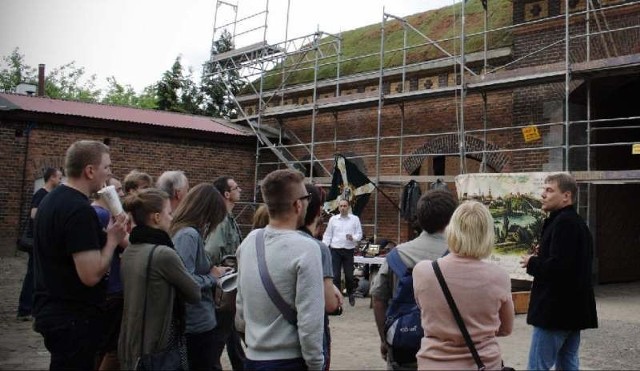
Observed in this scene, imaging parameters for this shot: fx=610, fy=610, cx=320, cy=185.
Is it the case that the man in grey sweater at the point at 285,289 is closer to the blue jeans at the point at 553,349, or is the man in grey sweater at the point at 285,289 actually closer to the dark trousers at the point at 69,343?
the dark trousers at the point at 69,343

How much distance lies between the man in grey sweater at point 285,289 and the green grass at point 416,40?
1124cm

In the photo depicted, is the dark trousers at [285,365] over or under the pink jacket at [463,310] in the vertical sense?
under

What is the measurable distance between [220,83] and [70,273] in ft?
58.2

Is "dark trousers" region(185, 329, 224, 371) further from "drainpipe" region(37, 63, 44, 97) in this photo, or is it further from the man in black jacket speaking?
"drainpipe" region(37, 63, 44, 97)

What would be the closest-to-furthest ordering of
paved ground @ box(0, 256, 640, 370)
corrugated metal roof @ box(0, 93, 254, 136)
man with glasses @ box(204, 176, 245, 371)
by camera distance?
man with glasses @ box(204, 176, 245, 371) → paved ground @ box(0, 256, 640, 370) → corrugated metal roof @ box(0, 93, 254, 136)

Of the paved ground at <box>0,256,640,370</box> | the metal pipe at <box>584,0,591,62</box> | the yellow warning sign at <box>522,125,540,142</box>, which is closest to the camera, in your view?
the paved ground at <box>0,256,640,370</box>

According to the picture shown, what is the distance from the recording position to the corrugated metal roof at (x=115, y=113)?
15094 millimetres

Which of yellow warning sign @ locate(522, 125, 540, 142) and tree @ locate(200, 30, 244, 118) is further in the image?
tree @ locate(200, 30, 244, 118)

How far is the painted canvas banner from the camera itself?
35.5ft

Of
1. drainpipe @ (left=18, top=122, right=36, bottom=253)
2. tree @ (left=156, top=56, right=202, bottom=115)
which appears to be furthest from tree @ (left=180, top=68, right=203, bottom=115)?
drainpipe @ (left=18, top=122, right=36, bottom=253)

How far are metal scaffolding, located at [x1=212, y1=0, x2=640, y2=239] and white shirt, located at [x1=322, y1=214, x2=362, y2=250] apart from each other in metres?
2.92

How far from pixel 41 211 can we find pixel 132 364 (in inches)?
38.5

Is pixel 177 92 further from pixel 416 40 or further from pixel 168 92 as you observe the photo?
pixel 416 40

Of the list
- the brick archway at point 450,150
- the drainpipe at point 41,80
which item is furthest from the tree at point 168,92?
the brick archway at point 450,150
